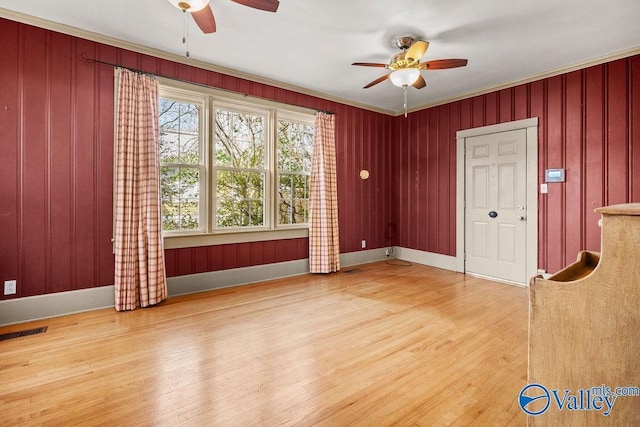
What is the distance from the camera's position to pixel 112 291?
3.37 m

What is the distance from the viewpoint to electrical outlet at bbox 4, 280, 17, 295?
9.46ft

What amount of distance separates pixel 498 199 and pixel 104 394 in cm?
501

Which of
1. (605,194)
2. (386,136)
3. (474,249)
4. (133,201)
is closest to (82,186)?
(133,201)

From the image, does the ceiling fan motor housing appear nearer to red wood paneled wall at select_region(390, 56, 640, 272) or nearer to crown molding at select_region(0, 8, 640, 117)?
crown molding at select_region(0, 8, 640, 117)

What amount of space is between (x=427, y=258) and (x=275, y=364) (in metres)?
4.03

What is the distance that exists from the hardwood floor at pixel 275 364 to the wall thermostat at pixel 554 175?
166 centimetres

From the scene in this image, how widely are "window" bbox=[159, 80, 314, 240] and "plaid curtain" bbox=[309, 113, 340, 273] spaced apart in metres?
0.17

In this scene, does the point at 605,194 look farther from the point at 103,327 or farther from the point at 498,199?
the point at 103,327

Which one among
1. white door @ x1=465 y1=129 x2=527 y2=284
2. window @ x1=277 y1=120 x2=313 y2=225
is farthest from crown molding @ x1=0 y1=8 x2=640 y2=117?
white door @ x1=465 y1=129 x2=527 y2=284

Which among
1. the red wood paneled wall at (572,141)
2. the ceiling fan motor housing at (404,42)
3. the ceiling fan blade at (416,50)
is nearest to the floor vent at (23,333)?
the ceiling fan blade at (416,50)

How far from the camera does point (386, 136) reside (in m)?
5.93

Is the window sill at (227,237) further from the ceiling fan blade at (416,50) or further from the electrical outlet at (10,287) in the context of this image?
the ceiling fan blade at (416,50)

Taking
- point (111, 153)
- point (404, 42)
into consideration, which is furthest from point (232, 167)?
point (404, 42)

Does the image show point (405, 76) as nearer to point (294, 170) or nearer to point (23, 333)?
point (294, 170)
